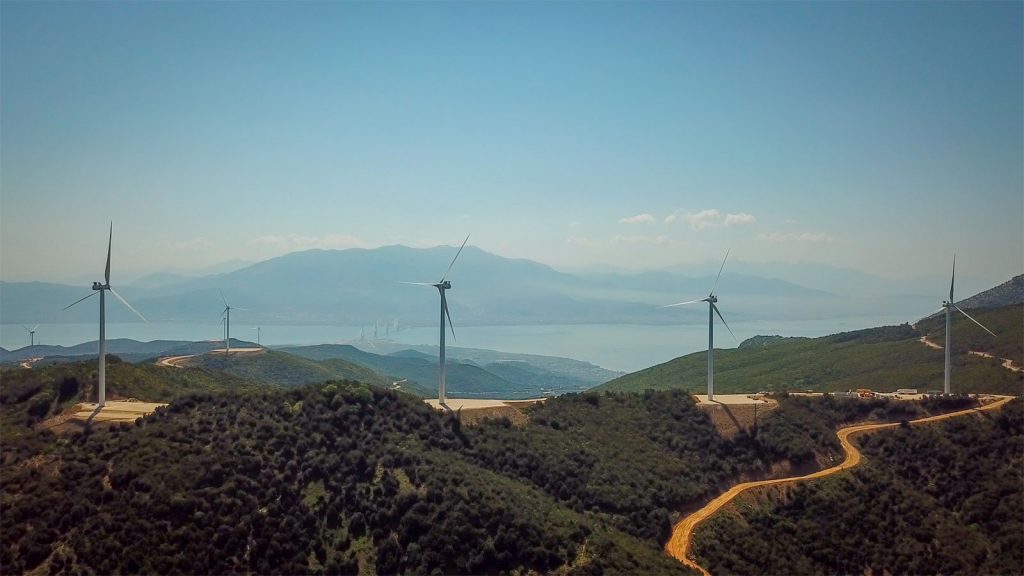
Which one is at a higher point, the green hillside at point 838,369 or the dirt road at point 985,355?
the dirt road at point 985,355

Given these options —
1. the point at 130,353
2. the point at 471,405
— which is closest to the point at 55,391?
the point at 471,405

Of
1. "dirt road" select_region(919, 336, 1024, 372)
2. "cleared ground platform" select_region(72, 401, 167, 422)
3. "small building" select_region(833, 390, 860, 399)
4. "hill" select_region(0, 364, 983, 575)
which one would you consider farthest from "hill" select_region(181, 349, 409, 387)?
"dirt road" select_region(919, 336, 1024, 372)

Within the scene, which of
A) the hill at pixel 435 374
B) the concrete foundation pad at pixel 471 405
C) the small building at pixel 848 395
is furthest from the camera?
the hill at pixel 435 374

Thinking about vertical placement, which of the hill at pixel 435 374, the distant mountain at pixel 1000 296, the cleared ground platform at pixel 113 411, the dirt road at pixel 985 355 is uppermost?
the distant mountain at pixel 1000 296

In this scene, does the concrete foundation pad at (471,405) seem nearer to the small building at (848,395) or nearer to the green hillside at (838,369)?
the small building at (848,395)

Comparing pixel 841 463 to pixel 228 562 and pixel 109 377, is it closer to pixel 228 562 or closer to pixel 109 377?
pixel 228 562

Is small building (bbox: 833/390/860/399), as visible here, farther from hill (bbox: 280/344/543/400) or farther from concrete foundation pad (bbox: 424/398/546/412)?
hill (bbox: 280/344/543/400)

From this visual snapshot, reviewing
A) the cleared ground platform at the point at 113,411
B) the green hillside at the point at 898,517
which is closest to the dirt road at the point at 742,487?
the green hillside at the point at 898,517
